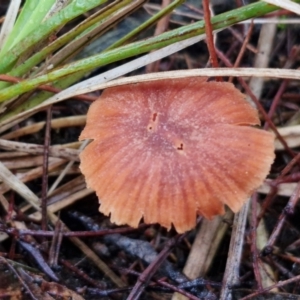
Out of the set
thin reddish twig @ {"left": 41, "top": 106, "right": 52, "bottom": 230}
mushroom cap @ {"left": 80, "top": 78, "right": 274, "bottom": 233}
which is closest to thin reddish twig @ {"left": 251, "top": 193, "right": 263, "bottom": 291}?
mushroom cap @ {"left": 80, "top": 78, "right": 274, "bottom": 233}

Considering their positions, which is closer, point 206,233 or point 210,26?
point 210,26

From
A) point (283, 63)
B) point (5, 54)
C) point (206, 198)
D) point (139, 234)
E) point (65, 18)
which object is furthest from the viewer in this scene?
point (283, 63)

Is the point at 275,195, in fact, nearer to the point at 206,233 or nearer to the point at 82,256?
the point at 206,233

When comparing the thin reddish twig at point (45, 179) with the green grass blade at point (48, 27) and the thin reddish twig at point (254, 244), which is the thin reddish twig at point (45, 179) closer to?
the green grass blade at point (48, 27)

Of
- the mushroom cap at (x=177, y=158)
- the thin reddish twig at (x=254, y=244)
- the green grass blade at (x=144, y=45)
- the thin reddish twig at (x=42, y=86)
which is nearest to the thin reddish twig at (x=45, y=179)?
the thin reddish twig at (x=42, y=86)

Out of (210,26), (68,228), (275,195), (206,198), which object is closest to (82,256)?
(68,228)

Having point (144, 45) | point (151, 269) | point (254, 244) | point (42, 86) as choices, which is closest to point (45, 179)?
point (42, 86)

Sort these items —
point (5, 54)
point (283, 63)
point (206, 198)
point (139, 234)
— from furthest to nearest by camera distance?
1. point (283, 63)
2. point (139, 234)
3. point (5, 54)
4. point (206, 198)

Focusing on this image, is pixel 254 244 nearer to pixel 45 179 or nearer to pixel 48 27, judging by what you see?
pixel 45 179
